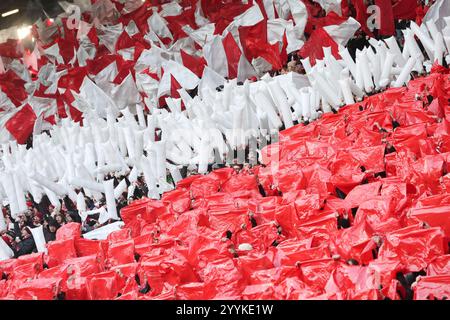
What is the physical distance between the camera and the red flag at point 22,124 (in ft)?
46.4

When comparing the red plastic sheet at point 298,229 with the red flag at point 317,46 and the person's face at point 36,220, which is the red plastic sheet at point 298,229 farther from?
the red flag at point 317,46

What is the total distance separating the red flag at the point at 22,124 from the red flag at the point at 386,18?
26.4 feet

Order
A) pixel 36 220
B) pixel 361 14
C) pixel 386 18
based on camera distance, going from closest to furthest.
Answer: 1. pixel 36 220
2. pixel 386 18
3. pixel 361 14

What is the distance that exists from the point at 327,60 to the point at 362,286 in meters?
6.08

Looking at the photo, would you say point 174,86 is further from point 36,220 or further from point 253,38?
point 36,220

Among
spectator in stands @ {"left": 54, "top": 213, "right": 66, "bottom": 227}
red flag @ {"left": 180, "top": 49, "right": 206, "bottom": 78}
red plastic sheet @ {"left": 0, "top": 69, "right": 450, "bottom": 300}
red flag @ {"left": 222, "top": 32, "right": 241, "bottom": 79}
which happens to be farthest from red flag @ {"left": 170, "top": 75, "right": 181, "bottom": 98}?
spectator in stands @ {"left": 54, "top": 213, "right": 66, "bottom": 227}

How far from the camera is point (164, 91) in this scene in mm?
12797

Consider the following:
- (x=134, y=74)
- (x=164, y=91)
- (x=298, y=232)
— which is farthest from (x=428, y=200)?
(x=134, y=74)

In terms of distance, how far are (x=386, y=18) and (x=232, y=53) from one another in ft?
10.3

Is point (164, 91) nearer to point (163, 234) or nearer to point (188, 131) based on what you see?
point (188, 131)

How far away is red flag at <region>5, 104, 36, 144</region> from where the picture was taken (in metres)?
14.1

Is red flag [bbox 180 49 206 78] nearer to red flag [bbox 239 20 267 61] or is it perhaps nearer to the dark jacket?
red flag [bbox 239 20 267 61]

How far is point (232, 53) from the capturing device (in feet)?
41.9

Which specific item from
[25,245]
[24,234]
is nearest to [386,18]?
[24,234]
